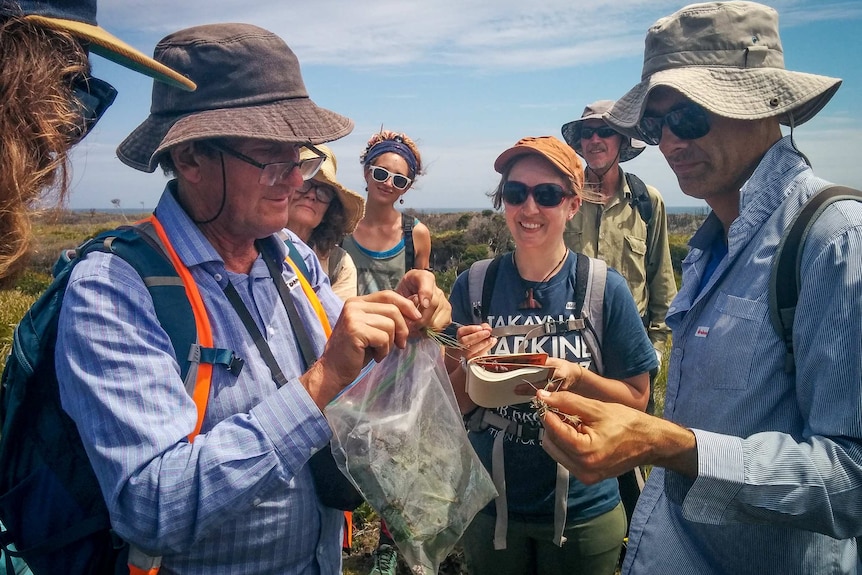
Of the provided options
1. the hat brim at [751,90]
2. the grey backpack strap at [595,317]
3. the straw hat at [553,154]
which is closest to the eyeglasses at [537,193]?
the straw hat at [553,154]

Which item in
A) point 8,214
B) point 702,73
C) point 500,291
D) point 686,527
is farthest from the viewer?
point 500,291

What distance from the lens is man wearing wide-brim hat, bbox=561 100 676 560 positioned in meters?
4.86

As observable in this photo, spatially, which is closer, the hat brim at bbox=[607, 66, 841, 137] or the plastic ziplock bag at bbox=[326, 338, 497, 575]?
the plastic ziplock bag at bbox=[326, 338, 497, 575]

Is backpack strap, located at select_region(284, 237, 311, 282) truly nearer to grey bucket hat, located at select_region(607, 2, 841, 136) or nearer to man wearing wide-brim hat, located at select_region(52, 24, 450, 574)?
man wearing wide-brim hat, located at select_region(52, 24, 450, 574)

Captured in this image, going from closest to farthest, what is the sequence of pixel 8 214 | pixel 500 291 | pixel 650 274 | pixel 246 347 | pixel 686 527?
pixel 8 214
pixel 246 347
pixel 686 527
pixel 500 291
pixel 650 274

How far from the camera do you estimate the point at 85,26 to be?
146 cm

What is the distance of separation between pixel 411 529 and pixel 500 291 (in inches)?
61.5

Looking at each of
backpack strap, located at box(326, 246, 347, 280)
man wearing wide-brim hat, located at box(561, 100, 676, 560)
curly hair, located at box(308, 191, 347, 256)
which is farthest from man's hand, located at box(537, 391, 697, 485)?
A: man wearing wide-brim hat, located at box(561, 100, 676, 560)

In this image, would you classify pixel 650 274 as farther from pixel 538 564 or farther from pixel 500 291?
pixel 538 564

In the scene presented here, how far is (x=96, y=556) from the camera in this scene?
163cm

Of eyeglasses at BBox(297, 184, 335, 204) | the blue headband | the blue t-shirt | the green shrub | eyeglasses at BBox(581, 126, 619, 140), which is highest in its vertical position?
eyeglasses at BBox(581, 126, 619, 140)

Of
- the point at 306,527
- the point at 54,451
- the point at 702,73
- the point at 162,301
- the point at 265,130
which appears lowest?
the point at 306,527

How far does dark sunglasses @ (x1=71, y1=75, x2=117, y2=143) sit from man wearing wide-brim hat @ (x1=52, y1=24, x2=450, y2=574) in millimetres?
206

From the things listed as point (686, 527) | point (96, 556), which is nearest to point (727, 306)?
point (686, 527)
